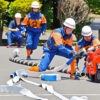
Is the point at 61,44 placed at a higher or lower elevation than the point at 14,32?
higher

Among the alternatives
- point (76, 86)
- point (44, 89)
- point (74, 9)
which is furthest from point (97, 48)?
point (74, 9)

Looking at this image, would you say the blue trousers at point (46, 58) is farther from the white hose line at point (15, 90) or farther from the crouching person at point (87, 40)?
the white hose line at point (15, 90)

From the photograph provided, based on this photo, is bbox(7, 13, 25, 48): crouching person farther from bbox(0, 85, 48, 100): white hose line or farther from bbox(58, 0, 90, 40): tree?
bbox(0, 85, 48, 100): white hose line

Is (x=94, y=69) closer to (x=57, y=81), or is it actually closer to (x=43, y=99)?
(x=57, y=81)

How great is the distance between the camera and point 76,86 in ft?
39.7

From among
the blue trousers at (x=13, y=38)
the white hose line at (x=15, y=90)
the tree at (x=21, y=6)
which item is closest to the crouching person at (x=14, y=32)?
the blue trousers at (x=13, y=38)

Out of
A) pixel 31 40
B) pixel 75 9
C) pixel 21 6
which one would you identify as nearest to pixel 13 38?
pixel 21 6

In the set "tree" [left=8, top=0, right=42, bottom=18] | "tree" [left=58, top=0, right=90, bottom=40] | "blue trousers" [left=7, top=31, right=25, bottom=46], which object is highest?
"tree" [left=8, top=0, right=42, bottom=18]

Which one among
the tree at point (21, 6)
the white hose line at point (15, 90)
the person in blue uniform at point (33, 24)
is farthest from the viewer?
the tree at point (21, 6)

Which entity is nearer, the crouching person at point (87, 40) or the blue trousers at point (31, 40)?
the crouching person at point (87, 40)

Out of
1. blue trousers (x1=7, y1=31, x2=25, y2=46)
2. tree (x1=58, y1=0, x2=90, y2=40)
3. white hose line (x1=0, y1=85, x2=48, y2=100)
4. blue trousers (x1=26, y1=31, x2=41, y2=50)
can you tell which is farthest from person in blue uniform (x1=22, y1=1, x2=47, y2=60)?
tree (x1=58, y1=0, x2=90, y2=40)

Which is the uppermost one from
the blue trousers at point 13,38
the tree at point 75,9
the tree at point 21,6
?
the tree at point 21,6

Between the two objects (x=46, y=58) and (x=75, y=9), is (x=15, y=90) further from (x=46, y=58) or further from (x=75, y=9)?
(x=75, y=9)

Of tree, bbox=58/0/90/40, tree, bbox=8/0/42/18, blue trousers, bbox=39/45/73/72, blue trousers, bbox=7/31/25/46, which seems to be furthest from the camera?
tree, bbox=58/0/90/40
